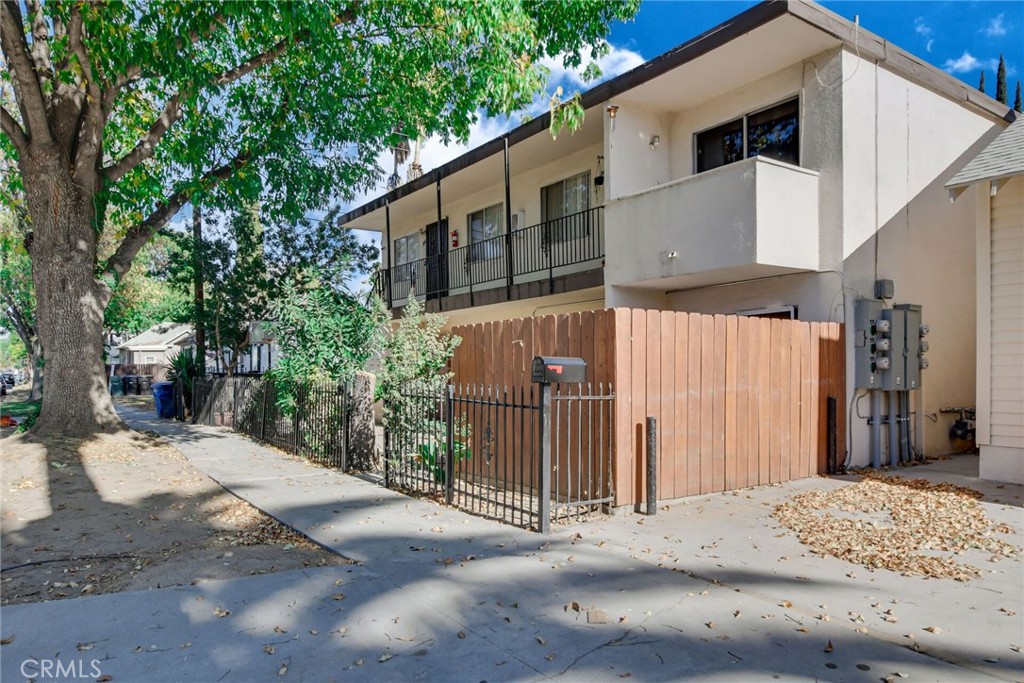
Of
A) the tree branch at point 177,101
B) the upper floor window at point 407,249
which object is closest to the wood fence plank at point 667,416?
the tree branch at point 177,101

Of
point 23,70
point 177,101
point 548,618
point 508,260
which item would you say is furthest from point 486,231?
point 548,618

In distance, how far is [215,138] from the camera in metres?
11.4

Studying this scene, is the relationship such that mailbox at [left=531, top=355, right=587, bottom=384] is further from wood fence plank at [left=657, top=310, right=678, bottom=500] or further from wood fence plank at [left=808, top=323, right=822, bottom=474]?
wood fence plank at [left=808, top=323, right=822, bottom=474]

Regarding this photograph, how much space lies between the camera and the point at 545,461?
Answer: 5.81 metres

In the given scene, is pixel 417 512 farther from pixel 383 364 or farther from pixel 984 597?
pixel 984 597

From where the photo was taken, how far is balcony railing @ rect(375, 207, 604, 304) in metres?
13.4

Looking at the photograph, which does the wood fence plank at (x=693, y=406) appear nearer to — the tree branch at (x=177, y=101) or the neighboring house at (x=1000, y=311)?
the neighboring house at (x=1000, y=311)

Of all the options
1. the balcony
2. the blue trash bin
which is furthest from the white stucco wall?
the blue trash bin

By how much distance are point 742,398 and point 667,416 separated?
1.41m

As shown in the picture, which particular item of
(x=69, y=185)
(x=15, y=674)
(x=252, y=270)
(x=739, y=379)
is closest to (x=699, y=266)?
(x=739, y=379)

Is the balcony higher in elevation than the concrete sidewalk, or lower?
higher

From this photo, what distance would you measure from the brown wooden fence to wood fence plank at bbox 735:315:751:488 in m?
0.01

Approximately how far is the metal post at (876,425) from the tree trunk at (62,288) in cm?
1232

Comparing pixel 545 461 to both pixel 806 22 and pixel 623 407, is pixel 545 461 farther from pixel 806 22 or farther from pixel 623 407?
pixel 806 22
